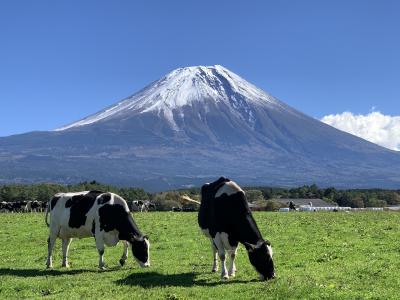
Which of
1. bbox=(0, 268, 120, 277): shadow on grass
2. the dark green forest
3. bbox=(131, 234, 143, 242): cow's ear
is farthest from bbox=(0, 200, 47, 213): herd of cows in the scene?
bbox=(131, 234, 143, 242): cow's ear

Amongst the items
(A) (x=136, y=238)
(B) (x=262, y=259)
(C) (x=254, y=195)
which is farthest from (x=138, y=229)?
(C) (x=254, y=195)

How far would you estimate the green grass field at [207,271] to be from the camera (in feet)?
38.7

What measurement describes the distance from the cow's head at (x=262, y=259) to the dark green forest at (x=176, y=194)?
50.7 m

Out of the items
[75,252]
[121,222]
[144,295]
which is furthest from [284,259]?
[75,252]

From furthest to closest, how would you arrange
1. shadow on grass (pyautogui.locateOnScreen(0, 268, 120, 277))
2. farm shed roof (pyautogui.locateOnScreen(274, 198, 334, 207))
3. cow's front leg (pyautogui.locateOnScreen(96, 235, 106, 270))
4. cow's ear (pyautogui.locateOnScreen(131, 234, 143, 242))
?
farm shed roof (pyautogui.locateOnScreen(274, 198, 334, 207)), cow's ear (pyautogui.locateOnScreen(131, 234, 143, 242)), cow's front leg (pyautogui.locateOnScreen(96, 235, 106, 270)), shadow on grass (pyautogui.locateOnScreen(0, 268, 120, 277))

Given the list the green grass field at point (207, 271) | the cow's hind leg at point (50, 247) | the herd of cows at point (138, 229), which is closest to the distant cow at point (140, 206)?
the green grass field at point (207, 271)

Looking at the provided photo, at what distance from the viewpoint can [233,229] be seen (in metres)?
14.6

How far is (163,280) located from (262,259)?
2368 mm

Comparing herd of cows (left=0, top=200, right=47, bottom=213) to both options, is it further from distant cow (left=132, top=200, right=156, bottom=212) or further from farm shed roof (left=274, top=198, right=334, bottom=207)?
farm shed roof (left=274, top=198, right=334, bottom=207)

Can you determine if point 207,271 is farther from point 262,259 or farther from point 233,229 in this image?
point 262,259

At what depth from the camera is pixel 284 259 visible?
16.6 m

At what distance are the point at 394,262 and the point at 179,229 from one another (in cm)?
1410

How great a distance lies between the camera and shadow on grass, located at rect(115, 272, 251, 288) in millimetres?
13227

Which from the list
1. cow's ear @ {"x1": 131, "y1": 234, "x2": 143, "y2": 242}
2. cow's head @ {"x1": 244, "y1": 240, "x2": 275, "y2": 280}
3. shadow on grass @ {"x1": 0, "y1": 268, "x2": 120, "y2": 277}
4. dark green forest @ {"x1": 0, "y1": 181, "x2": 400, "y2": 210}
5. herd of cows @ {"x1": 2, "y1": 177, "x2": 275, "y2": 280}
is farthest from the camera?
dark green forest @ {"x1": 0, "y1": 181, "x2": 400, "y2": 210}
